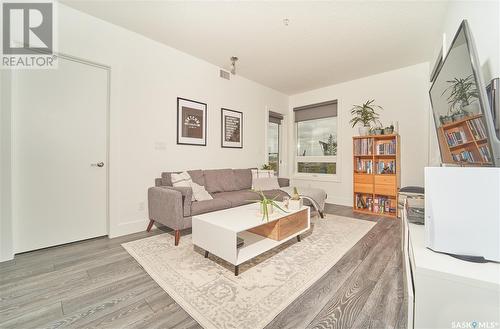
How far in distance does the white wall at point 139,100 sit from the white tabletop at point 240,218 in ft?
4.33

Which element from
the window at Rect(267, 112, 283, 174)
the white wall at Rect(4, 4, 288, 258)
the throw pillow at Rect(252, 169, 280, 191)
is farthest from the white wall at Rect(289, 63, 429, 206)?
the white wall at Rect(4, 4, 288, 258)

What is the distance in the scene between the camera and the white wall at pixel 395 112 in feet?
12.2

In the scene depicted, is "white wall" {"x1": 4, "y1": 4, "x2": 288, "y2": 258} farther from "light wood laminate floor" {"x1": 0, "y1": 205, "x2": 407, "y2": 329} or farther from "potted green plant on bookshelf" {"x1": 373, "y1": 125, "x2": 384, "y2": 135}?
"potted green plant on bookshelf" {"x1": 373, "y1": 125, "x2": 384, "y2": 135}

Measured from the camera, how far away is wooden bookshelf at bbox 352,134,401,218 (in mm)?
3666

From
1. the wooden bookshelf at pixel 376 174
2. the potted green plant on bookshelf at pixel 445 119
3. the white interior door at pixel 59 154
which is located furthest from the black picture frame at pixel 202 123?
the potted green plant on bookshelf at pixel 445 119

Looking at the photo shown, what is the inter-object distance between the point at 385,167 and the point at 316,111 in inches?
80.9

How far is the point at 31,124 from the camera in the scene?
224 cm

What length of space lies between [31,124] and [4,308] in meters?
1.76

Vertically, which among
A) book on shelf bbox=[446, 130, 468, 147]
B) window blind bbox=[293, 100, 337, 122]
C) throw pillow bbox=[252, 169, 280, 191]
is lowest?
throw pillow bbox=[252, 169, 280, 191]

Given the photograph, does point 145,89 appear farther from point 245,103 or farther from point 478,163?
point 478,163

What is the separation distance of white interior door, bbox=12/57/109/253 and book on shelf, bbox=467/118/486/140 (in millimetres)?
3442

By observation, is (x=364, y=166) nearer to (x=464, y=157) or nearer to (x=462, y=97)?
(x=464, y=157)

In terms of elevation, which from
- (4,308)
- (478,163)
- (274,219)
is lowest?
(4,308)

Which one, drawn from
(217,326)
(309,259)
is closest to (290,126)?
(309,259)
